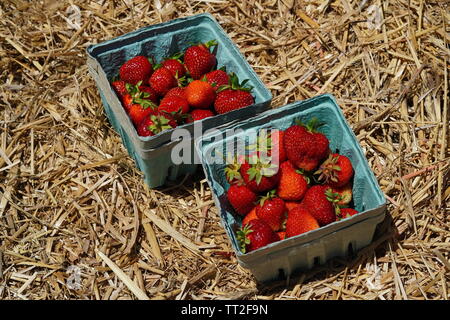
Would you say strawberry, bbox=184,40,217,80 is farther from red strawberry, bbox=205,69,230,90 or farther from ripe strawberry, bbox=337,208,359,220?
ripe strawberry, bbox=337,208,359,220

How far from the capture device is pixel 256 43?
268 centimetres

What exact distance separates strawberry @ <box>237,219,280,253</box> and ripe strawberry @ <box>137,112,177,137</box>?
43 cm

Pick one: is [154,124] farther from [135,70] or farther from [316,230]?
[316,230]

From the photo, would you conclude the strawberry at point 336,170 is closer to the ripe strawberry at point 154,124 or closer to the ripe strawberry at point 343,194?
the ripe strawberry at point 343,194

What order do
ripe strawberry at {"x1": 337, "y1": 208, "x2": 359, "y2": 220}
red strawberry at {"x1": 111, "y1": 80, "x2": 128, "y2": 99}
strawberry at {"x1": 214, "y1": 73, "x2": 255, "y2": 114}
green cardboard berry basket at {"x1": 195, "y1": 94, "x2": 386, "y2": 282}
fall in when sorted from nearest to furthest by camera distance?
green cardboard berry basket at {"x1": 195, "y1": 94, "x2": 386, "y2": 282} < ripe strawberry at {"x1": 337, "y1": 208, "x2": 359, "y2": 220} < strawberry at {"x1": 214, "y1": 73, "x2": 255, "y2": 114} < red strawberry at {"x1": 111, "y1": 80, "x2": 128, "y2": 99}

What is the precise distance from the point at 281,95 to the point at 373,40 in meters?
0.43

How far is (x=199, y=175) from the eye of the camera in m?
2.34

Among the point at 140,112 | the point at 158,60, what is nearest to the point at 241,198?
the point at 140,112

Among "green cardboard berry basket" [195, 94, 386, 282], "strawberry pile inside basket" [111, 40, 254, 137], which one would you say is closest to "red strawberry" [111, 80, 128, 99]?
"strawberry pile inside basket" [111, 40, 254, 137]

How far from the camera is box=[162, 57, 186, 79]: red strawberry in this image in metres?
2.33

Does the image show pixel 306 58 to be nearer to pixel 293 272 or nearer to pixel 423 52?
pixel 423 52

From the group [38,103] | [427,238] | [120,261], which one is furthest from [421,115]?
[38,103]

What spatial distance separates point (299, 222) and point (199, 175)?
547 millimetres

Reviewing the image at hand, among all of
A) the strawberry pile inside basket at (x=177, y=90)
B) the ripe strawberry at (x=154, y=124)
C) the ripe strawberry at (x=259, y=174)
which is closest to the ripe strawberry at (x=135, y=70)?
the strawberry pile inside basket at (x=177, y=90)
